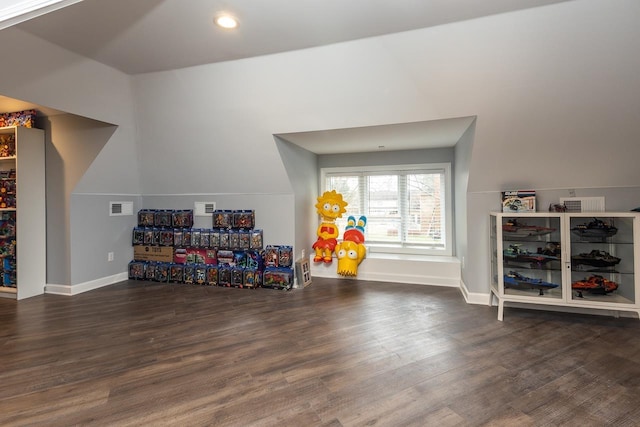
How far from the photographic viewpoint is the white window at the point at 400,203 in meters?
4.70

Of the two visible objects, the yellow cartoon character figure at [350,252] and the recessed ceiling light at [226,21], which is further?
the yellow cartoon character figure at [350,252]

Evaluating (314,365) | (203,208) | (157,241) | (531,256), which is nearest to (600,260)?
(531,256)

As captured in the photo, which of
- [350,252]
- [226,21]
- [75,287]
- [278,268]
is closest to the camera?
[226,21]

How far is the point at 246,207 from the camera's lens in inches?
173

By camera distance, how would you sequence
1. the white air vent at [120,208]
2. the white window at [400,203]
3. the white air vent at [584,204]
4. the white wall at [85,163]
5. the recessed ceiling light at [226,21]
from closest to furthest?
the recessed ceiling light at [226,21]
the white wall at [85,163]
the white air vent at [584,204]
the white air vent at [120,208]
the white window at [400,203]

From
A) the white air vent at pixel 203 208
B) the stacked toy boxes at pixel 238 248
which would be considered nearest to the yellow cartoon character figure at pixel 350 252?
the stacked toy boxes at pixel 238 248

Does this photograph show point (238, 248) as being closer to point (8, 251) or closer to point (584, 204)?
point (8, 251)

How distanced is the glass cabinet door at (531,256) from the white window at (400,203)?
4.77ft

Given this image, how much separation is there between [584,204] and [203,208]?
4.66 m

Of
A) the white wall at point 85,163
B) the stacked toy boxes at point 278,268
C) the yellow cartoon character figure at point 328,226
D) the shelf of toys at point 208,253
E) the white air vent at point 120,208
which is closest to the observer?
the white wall at point 85,163

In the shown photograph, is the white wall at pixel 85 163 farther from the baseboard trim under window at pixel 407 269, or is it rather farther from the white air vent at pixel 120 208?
the baseboard trim under window at pixel 407 269

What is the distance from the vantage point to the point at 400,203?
490 cm

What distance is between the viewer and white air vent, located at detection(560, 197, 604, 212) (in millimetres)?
3115

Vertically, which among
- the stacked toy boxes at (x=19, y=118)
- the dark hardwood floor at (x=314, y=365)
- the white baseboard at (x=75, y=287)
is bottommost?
the dark hardwood floor at (x=314, y=365)
